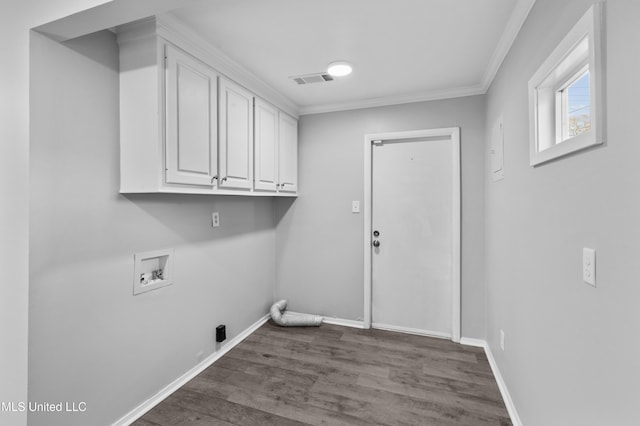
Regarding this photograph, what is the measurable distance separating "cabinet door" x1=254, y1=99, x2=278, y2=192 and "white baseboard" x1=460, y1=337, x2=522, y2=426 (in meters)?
2.35

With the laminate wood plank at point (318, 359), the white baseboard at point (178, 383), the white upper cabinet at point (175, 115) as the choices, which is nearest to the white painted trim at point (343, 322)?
the laminate wood plank at point (318, 359)

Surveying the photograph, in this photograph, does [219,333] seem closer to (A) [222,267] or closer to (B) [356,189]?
(A) [222,267]

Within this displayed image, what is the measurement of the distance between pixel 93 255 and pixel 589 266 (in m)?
2.24

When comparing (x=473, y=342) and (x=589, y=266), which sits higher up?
(x=589, y=266)

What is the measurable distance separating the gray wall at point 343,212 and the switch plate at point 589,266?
6.06 feet

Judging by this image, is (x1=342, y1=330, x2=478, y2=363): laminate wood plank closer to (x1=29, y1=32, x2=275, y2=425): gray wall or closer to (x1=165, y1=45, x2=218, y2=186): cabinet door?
(x1=29, y1=32, x2=275, y2=425): gray wall

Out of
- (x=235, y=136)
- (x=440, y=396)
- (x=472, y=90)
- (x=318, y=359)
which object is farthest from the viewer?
(x=472, y=90)

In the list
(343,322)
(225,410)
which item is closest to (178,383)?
(225,410)

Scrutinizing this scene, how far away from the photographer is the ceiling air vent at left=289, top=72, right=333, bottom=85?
254 cm

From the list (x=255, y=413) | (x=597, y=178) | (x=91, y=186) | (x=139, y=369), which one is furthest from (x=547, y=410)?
(x=91, y=186)

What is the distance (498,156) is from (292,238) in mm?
2164

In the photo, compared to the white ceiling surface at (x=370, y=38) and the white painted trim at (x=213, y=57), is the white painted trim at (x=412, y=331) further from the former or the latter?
the white painted trim at (x=213, y=57)

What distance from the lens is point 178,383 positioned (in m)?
2.20

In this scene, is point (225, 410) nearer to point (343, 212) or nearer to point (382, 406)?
point (382, 406)
